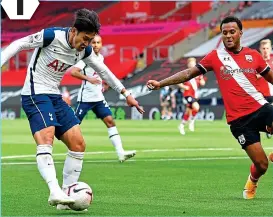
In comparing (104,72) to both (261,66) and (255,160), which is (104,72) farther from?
(255,160)

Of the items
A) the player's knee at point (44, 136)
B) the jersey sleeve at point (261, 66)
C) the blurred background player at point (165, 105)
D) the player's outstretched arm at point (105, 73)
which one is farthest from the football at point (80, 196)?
the blurred background player at point (165, 105)

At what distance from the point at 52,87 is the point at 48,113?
14.5 inches

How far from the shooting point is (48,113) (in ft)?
31.8

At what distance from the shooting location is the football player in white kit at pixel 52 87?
950 centimetres

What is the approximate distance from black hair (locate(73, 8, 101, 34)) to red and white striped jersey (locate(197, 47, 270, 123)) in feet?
6.05

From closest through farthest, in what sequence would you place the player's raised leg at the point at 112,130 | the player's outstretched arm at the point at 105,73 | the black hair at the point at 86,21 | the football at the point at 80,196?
the football at the point at 80,196 < the black hair at the point at 86,21 < the player's outstretched arm at the point at 105,73 < the player's raised leg at the point at 112,130

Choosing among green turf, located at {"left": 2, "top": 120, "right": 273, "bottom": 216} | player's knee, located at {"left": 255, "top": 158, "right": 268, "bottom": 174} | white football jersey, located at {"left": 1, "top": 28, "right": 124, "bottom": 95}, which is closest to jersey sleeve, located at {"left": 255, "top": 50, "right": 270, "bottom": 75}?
player's knee, located at {"left": 255, "top": 158, "right": 268, "bottom": 174}

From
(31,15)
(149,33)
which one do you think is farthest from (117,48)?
(31,15)

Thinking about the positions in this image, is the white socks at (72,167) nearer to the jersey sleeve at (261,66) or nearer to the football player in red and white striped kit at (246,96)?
the football player in red and white striped kit at (246,96)

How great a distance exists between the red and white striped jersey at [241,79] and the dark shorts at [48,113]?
6.28 ft

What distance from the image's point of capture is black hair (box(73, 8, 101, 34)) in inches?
371

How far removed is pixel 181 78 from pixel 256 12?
41.5 m

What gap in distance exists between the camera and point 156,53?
53.0 meters

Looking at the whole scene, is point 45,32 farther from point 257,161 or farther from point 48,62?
point 257,161
